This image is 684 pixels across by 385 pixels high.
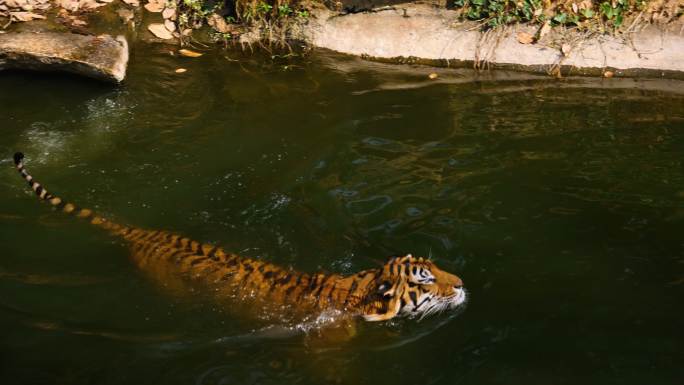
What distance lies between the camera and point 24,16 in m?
8.24

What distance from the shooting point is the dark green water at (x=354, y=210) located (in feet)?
13.3

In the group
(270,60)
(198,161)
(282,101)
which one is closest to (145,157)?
(198,161)

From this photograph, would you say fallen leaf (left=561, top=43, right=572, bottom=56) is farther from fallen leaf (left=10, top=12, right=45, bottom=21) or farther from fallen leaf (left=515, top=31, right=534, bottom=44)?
fallen leaf (left=10, top=12, right=45, bottom=21)

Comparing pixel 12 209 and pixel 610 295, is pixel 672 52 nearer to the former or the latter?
pixel 610 295

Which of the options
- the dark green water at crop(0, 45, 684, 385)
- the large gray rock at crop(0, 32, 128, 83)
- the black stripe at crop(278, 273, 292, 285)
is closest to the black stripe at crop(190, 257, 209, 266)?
the dark green water at crop(0, 45, 684, 385)

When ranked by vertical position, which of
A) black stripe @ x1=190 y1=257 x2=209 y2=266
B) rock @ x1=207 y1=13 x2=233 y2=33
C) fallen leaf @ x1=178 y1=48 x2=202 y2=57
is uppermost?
rock @ x1=207 y1=13 x2=233 y2=33

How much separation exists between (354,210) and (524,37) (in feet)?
11.9

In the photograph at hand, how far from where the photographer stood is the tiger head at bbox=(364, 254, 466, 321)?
4.19 metres

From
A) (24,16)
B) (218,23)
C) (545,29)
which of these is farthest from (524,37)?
(24,16)

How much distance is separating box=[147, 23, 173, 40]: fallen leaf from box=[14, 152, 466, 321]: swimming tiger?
4.34 m

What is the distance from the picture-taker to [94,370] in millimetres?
3971

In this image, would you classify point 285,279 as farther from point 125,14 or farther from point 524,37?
point 125,14

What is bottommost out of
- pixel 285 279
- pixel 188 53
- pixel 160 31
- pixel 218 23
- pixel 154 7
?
pixel 285 279

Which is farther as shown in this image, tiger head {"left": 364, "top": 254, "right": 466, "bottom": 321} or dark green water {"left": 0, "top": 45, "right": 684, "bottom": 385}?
tiger head {"left": 364, "top": 254, "right": 466, "bottom": 321}
